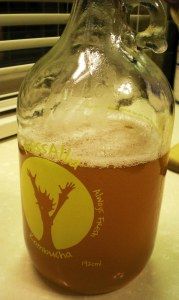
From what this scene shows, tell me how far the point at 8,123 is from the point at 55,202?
17.3 inches

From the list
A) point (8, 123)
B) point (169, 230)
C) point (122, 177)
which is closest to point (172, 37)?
point (8, 123)

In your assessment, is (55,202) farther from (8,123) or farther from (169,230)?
(8,123)

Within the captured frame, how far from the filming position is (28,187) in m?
0.35

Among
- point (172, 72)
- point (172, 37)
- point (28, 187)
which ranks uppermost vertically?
point (28, 187)

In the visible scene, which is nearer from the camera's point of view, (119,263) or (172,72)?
(119,263)

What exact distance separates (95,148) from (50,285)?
147 millimetres

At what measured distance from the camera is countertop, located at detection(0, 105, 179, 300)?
0.37m

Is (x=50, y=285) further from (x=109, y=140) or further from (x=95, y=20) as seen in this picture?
(x=95, y=20)

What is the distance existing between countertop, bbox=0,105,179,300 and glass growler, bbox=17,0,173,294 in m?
0.02

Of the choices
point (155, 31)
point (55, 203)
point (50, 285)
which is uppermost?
point (155, 31)

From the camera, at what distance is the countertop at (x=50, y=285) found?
0.37 meters

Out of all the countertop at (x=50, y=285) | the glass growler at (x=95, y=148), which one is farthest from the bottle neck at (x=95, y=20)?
the countertop at (x=50, y=285)

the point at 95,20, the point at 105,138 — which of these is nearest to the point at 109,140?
the point at 105,138

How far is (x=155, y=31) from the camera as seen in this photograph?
1.23 ft
